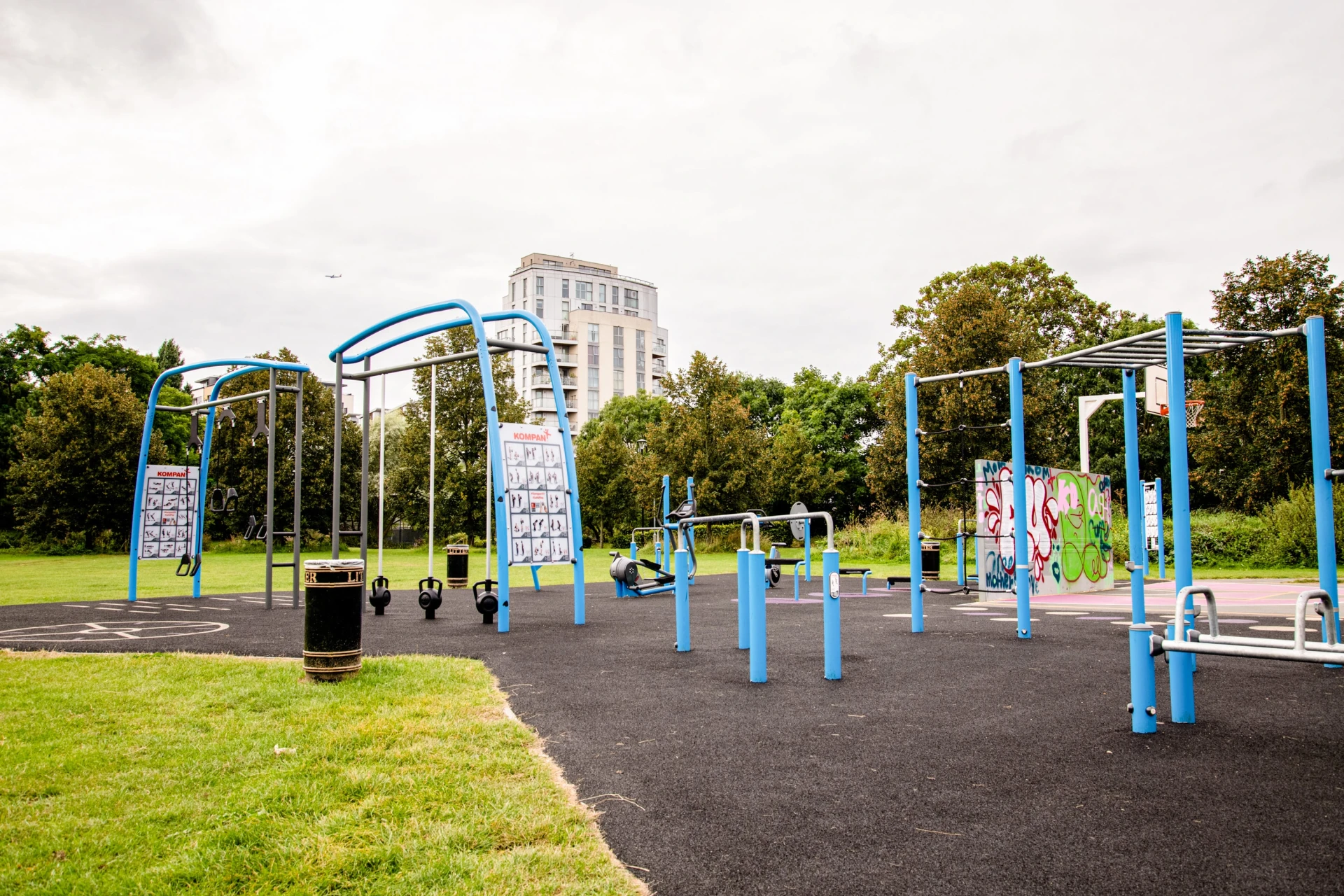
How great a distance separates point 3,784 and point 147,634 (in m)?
6.07

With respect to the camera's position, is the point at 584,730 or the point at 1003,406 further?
the point at 1003,406

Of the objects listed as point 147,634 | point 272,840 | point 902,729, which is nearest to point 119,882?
point 272,840

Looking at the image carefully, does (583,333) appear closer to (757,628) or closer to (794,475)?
(794,475)

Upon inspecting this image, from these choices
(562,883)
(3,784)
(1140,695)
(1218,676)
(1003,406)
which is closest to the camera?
(562,883)

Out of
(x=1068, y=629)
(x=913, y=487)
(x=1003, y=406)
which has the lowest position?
(x=1068, y=629)

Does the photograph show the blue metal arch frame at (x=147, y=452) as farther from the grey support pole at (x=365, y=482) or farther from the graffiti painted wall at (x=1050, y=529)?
the graffiti painted wall at (x=1050, y=529)

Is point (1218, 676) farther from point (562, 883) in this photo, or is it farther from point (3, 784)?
point (3, 784)

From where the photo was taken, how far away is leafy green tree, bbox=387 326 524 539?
1345 inches

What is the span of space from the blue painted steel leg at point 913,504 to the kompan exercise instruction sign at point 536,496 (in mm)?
3850

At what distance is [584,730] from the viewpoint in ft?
15.6

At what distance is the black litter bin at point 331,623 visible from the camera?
6.07 m

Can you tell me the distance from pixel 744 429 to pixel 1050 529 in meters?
21.2

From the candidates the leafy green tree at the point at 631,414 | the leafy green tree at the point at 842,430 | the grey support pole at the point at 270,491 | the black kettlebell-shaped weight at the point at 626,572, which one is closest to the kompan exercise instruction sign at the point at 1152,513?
the black kettlebell-shaped weight at the point at 626,572

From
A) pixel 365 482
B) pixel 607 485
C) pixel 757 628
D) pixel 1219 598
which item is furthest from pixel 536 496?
pixel 607 485
